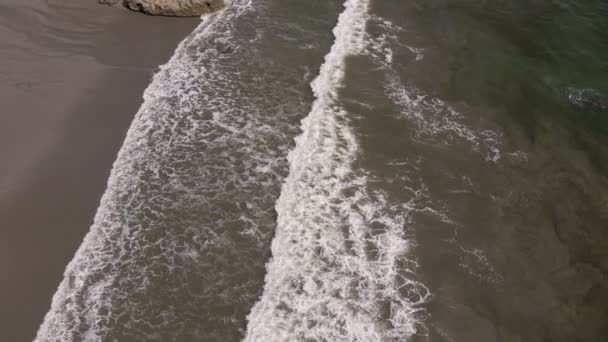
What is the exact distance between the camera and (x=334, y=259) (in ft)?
29.3

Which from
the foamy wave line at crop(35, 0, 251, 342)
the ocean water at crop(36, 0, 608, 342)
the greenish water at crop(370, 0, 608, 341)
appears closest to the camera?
the foamy wave line at crop(35, 0, 251, 342)

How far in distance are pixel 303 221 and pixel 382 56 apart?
7.01 metres

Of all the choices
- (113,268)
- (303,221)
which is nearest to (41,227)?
(113,268)

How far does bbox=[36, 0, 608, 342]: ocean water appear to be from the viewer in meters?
8.20

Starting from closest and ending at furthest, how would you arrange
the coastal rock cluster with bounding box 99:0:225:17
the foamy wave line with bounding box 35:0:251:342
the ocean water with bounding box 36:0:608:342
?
the foamy wave line with bounding box 35:0:251:342 < the ocean water with bounding box 36:0:608:342 < the coastal rock cluster with bounding box 99:0:225:17

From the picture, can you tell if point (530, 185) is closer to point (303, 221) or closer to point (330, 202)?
point (330, 202)

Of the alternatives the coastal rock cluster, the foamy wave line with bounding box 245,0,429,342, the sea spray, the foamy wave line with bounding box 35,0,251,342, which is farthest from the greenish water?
the coastal rock cluster

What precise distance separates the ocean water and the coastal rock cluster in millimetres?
700

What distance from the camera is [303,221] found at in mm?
9625

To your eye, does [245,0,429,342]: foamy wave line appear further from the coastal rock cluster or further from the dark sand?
the coastal rock cluster

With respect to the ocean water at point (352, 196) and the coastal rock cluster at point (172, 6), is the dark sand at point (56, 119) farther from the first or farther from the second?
the ocean water at point (352, 196)

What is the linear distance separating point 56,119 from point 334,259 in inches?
281

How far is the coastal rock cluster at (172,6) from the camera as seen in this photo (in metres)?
14.6

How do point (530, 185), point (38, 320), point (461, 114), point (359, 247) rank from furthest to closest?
point (461, 114)
point (530, 185)
point (359, 247)
point (38, 320)
